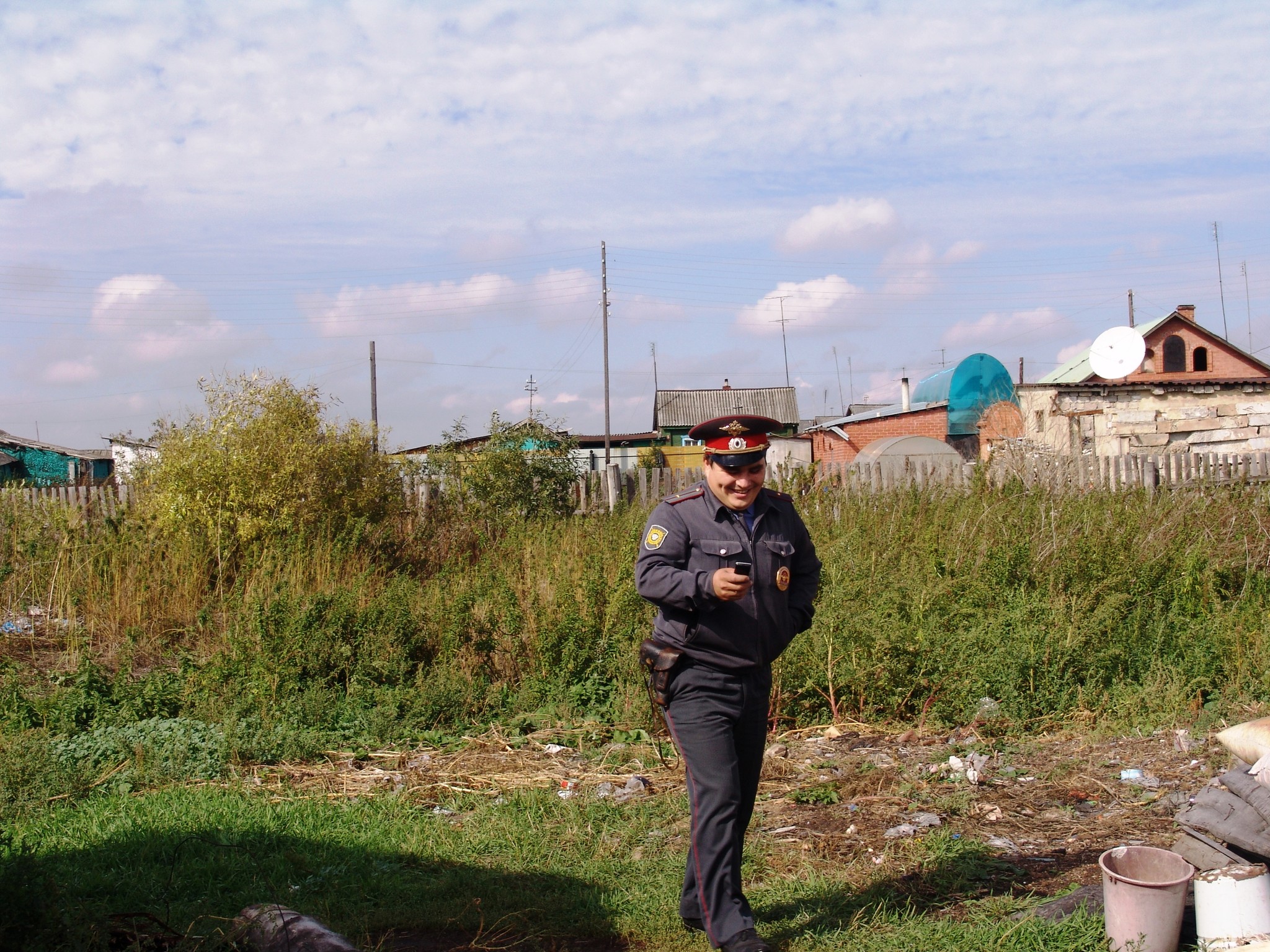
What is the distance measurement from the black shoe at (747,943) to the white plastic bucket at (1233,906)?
1.41m

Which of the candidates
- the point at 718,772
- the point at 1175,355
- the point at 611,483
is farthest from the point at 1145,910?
the point at 1175,355

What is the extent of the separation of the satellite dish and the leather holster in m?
18.8

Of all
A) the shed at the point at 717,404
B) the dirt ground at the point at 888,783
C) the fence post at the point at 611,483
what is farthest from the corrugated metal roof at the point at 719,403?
the dirt ground at the point at 888,783

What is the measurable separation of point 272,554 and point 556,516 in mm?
3482

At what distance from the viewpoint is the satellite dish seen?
1966 cm

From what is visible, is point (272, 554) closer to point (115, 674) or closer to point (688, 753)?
point (115, 674)

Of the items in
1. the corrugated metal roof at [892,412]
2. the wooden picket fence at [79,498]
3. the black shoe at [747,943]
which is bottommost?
the black shoe at [747,943]

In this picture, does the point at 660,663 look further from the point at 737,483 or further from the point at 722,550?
the point at 737,483

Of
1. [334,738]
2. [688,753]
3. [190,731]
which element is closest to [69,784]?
[190,731]

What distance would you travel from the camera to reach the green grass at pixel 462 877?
3455 mm

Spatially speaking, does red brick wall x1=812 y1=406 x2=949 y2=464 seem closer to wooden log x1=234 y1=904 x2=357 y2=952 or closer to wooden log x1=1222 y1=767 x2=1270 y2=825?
wooden log x1=1222 y1=767 x2=1270 y2=825

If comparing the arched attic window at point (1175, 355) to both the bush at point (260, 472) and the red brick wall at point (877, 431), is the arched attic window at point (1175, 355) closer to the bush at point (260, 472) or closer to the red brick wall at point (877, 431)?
the red brick wall at point (877, 431)

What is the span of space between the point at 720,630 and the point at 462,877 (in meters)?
1.64

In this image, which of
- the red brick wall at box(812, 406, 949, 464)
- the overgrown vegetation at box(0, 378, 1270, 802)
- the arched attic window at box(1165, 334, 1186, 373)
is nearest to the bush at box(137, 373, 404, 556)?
the overgrown vegetation at box(0, 378, 1270, 802)
